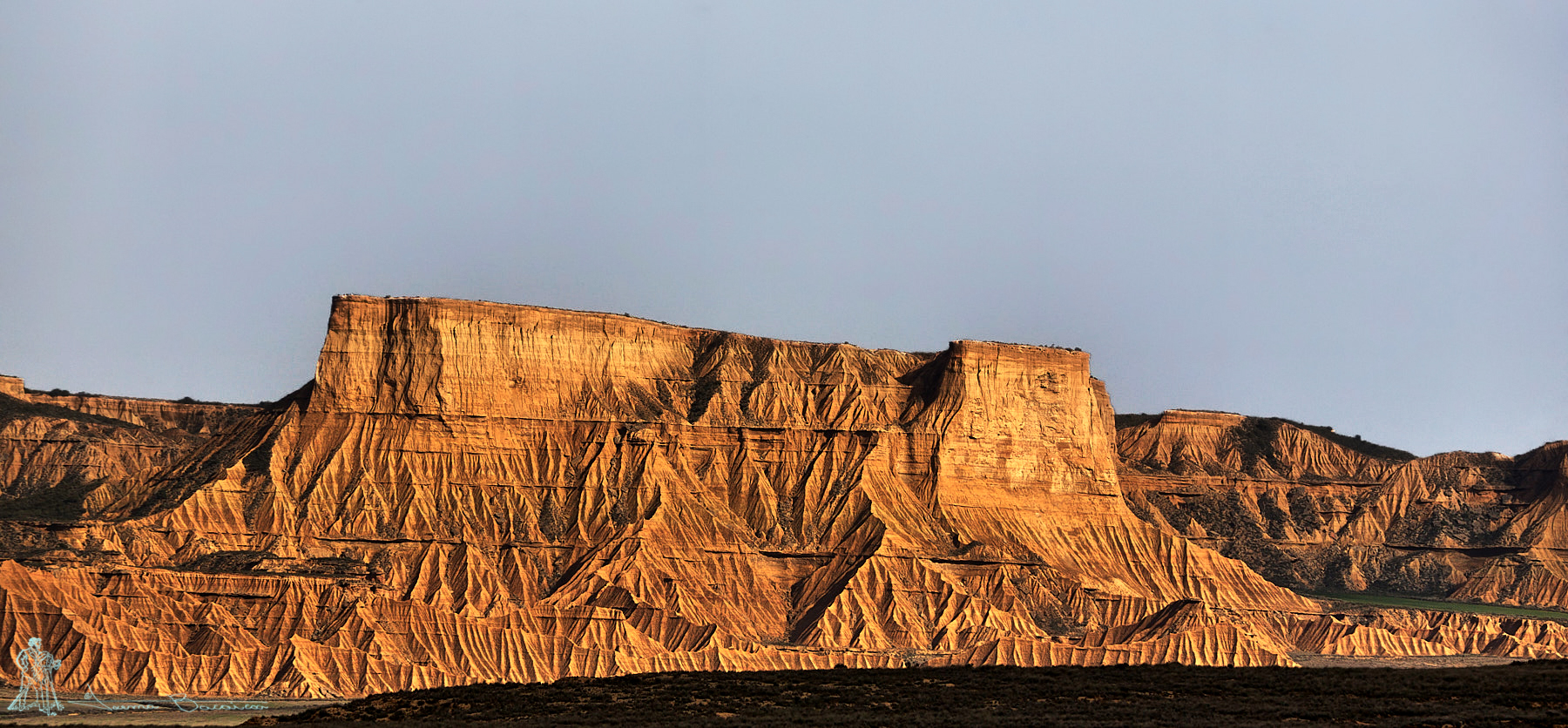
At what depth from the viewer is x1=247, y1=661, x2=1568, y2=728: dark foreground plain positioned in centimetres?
7719

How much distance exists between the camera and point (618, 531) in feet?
525

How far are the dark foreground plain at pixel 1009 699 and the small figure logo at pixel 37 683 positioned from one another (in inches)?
1112

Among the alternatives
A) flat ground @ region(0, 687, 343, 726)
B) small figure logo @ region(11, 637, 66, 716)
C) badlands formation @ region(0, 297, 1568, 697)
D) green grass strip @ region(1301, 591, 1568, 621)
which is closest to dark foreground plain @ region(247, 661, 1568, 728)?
flat ground @ region(0, 687, 343, 726)

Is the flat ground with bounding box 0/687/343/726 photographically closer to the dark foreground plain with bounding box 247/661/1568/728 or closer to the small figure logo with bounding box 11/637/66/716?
the small figure logo with bounding box 11/637/66/716

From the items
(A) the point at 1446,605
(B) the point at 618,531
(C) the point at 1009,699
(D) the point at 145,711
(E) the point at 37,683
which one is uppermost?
(B) the point at 618,531

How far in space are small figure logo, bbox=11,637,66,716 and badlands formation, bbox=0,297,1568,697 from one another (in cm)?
373

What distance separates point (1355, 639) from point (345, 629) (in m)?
75.8

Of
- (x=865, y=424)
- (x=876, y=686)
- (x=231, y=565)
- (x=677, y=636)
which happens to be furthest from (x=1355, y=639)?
(x=876, y=686)

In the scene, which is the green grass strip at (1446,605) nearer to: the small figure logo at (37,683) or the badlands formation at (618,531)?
the badlands formation at (618,531)

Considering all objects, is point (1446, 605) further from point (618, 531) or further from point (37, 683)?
point (37, 683)

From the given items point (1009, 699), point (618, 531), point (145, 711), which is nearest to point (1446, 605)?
point (618, 531)

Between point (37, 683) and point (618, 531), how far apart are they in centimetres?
4821

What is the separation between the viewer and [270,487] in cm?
15325

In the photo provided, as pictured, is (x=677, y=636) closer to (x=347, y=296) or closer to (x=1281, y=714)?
(x=347, y=296)
